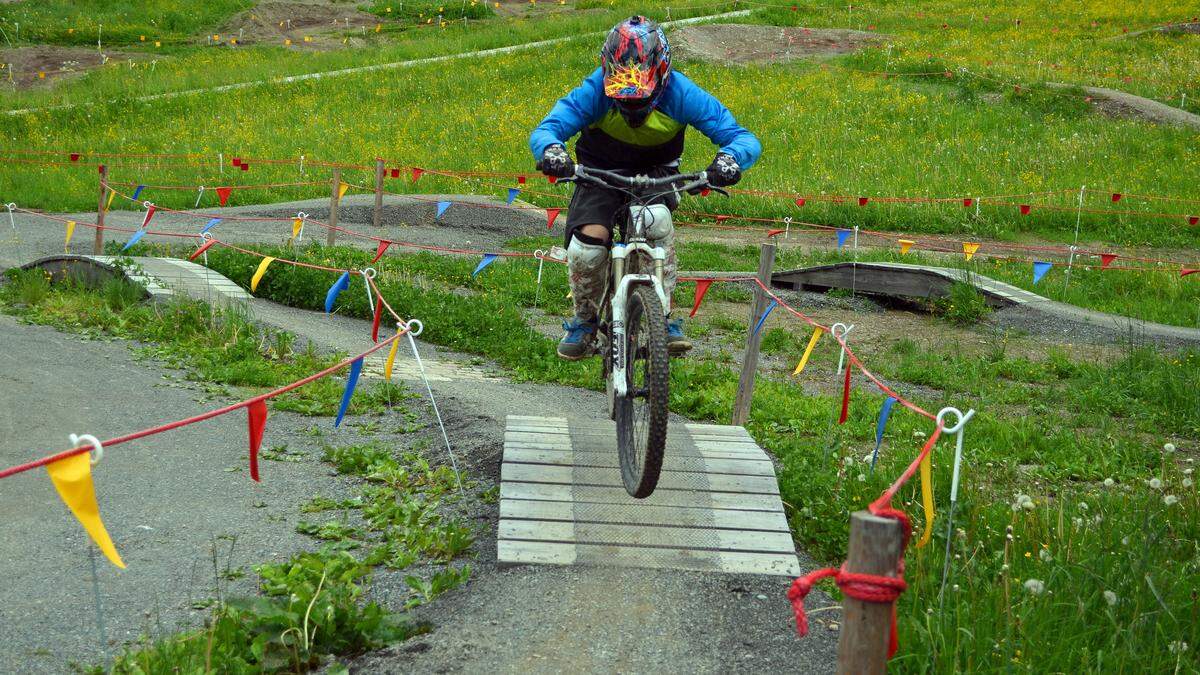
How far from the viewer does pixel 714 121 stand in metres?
6.41

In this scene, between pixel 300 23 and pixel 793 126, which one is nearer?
pixel 793 126

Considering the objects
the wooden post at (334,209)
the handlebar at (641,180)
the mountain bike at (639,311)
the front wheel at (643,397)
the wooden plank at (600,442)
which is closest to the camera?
the front wheel at (643,397)

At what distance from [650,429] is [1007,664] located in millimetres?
2003

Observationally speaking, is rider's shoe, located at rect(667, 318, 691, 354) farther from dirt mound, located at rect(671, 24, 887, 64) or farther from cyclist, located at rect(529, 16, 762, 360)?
dirt mound, located at rect(671, 24, 887, 64)

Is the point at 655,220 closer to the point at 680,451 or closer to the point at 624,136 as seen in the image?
the point at 624,136

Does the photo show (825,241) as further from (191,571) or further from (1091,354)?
(191,571)

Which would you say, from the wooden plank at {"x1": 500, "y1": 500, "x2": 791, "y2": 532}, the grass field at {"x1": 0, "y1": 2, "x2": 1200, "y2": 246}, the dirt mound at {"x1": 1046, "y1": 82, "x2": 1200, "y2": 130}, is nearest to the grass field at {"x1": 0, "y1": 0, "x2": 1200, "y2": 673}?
the grass field at {"x1": 0, "y1": 2, "x2": 1200, "y2": 246}

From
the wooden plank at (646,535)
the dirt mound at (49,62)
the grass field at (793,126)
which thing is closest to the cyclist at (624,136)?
the wooden plank at (646,535)

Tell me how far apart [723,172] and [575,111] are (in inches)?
33.4

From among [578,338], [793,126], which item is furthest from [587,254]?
[793,126]

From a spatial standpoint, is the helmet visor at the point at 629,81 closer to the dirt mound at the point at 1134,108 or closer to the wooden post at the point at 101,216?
the wooden post at the point at 101,216

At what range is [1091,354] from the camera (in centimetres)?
1073

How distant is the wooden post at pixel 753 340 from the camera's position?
23.8ft

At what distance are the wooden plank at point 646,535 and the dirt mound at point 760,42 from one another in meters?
28.5
